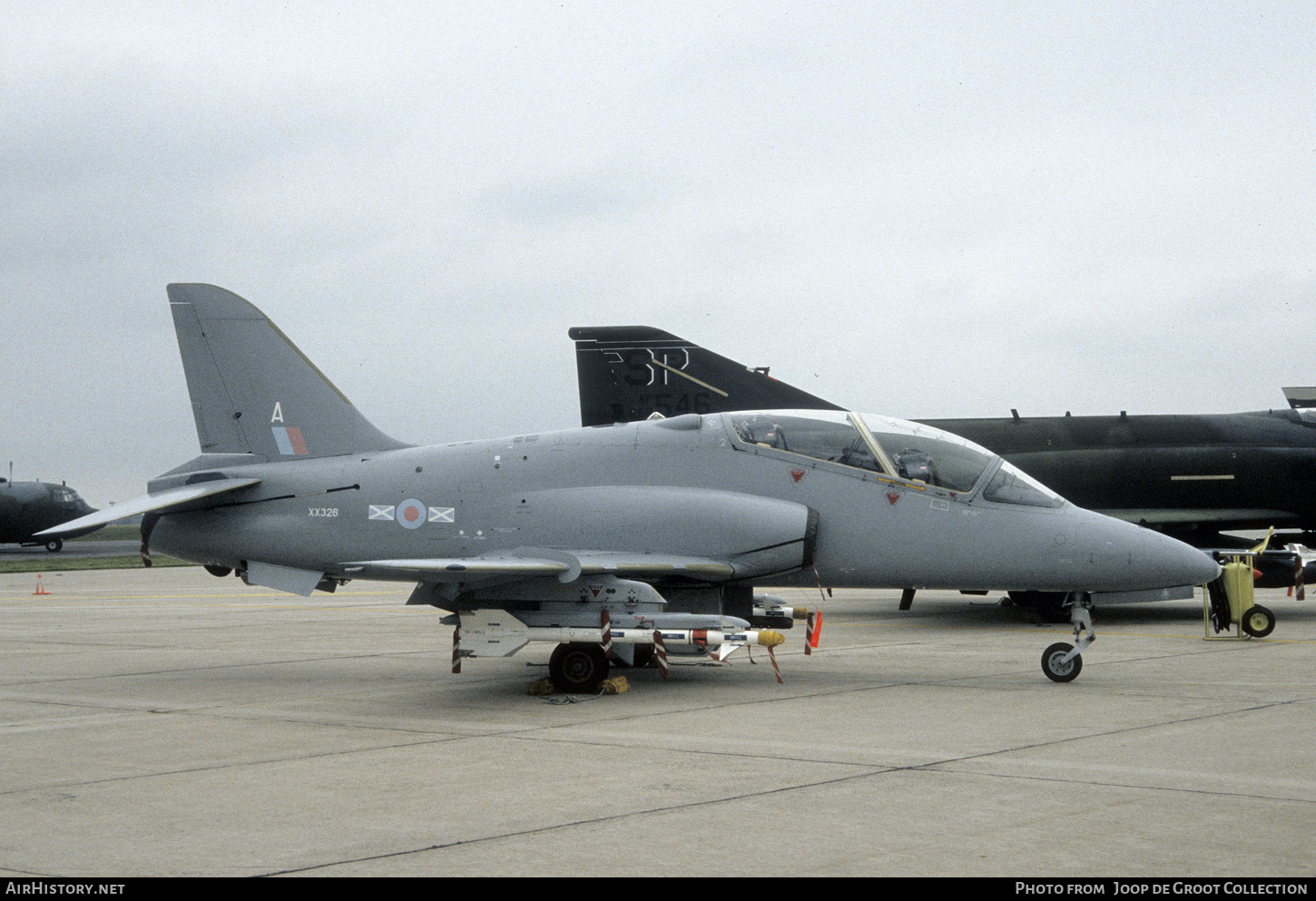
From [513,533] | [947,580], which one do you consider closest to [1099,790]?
[947,580]

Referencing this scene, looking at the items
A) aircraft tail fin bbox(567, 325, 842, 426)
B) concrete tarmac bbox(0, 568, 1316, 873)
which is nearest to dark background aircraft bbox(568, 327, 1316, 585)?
aircraft tail fin bbox(567, 325, 842, 426)

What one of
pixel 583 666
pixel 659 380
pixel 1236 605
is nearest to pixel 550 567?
pixel 583 666

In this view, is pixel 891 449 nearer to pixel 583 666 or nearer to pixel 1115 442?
pixel 583 666

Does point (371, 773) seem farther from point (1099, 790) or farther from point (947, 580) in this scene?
point (947, 580)

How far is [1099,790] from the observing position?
6.64m

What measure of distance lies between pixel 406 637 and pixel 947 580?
8.75 m

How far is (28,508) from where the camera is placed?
1950 inches

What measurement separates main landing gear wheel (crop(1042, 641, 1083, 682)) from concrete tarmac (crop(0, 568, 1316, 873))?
0.22 metres

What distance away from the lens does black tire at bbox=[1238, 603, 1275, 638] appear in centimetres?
1590

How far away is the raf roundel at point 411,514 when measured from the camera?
12266 mm

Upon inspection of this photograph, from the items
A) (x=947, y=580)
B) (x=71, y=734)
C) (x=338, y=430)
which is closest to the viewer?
(x=71, y=734)

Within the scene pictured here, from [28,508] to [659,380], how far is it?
37209mm

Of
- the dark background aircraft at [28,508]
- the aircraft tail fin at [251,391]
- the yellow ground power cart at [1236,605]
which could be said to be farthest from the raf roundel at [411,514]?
the dark background aircraft at [28,508]

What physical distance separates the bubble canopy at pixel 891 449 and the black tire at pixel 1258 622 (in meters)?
5.69
